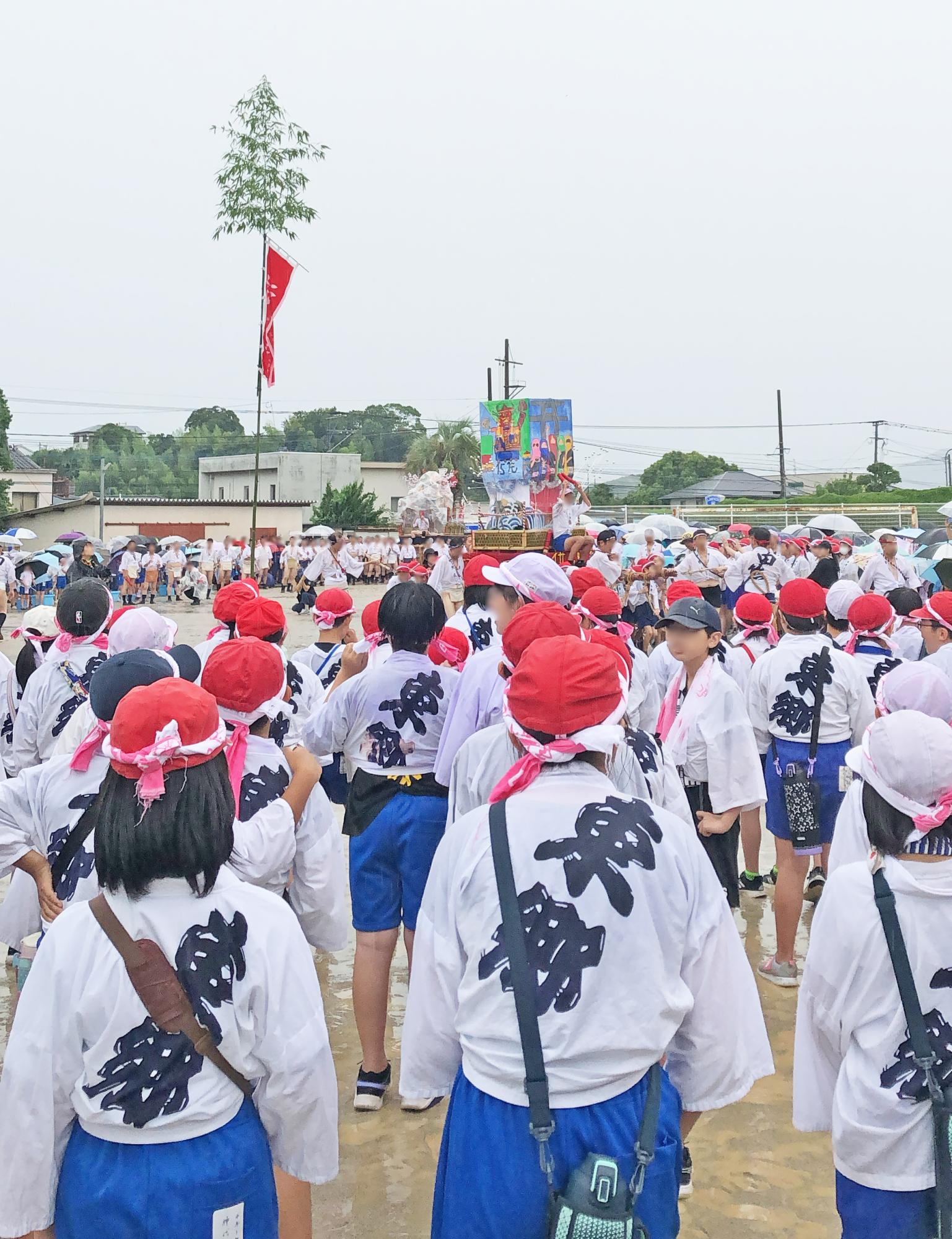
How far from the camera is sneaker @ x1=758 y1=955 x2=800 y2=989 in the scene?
4.95 metres

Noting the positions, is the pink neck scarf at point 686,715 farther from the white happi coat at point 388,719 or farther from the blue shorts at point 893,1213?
the blue shorts at point 893,1213

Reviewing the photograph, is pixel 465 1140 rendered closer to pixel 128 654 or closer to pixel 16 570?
pixel 128 654


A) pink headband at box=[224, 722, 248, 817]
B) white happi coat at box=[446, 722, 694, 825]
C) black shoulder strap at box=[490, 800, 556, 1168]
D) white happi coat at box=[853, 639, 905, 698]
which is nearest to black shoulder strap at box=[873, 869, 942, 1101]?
black shoulder strap at box=[490, 800, 556, 1168]

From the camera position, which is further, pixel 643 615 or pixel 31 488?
pixel 31 488

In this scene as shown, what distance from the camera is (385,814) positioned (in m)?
3.99

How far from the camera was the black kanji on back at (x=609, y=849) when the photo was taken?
2055 mm

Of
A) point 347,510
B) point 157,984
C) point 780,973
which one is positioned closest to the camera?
point 157,984

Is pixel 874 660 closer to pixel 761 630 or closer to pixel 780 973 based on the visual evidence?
pixel 761 630

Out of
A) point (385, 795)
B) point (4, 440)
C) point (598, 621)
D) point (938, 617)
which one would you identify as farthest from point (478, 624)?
point (4, 440)

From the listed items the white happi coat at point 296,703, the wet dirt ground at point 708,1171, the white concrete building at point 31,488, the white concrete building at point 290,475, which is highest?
the white concrete building at point 290,475

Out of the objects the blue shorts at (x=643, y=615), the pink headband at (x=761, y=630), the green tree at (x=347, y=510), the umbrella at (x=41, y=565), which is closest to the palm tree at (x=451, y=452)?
the green tree at (x=347, y=510)

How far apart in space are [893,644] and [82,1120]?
5376 millimetres

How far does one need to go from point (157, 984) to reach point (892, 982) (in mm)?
1440

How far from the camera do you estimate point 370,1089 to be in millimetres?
3998
